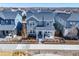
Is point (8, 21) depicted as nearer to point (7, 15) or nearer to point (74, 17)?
point (7, 15)

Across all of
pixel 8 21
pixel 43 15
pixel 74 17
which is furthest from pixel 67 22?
pixel 8 21

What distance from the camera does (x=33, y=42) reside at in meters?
1.58

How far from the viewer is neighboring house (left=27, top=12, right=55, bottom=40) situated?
1561mm

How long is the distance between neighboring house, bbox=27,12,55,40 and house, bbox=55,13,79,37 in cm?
5

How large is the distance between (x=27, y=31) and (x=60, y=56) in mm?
281

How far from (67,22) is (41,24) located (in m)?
0.17

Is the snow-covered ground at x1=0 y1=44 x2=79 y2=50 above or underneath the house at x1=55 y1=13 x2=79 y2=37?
underneath

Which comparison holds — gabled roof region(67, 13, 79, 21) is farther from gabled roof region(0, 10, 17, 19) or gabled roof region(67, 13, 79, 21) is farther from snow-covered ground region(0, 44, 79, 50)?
gabled roof region(0, 10, 17, 19)

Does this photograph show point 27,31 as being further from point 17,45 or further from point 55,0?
point 55,0

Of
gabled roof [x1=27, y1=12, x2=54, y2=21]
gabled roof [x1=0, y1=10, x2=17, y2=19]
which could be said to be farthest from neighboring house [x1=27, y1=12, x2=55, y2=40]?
gabled roof [x1=0, y1=10, x2=17, y2=19]

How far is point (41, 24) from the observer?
1.56 metres

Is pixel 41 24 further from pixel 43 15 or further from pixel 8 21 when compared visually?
pixel 8 21

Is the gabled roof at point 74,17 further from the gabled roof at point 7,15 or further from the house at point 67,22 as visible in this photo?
the gabled roof at point 7,15

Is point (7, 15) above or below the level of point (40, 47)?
above
